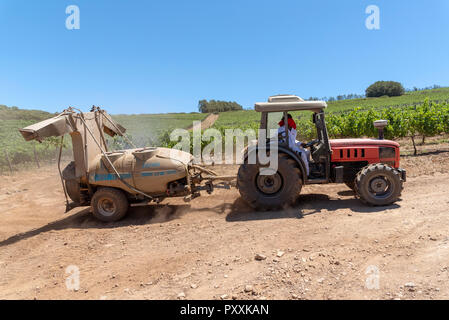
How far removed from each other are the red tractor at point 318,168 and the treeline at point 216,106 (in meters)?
69.6

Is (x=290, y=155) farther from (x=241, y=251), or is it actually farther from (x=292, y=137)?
(x=241, y=251)

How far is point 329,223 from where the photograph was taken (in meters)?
5.14

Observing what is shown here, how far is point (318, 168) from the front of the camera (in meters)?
6.44

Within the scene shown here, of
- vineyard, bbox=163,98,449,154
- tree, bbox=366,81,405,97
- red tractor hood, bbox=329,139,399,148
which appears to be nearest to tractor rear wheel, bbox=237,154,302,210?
red tractor hood, bbox=329,139,399,148

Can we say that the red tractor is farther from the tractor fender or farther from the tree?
the tree

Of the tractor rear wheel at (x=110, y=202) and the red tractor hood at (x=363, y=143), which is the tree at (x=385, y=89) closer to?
the red tractor hood at (x=363, y=143)

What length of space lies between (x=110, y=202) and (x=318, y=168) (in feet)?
15.6

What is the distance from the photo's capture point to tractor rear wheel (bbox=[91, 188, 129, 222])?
6469mm

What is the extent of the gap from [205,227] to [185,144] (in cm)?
979

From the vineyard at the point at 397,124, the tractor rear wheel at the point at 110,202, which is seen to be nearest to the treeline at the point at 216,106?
the vineyard at the point at 397,124

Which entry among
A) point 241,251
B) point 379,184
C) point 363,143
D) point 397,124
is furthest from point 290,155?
point 397,124

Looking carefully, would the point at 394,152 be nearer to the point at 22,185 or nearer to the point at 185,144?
the point at 185,144
